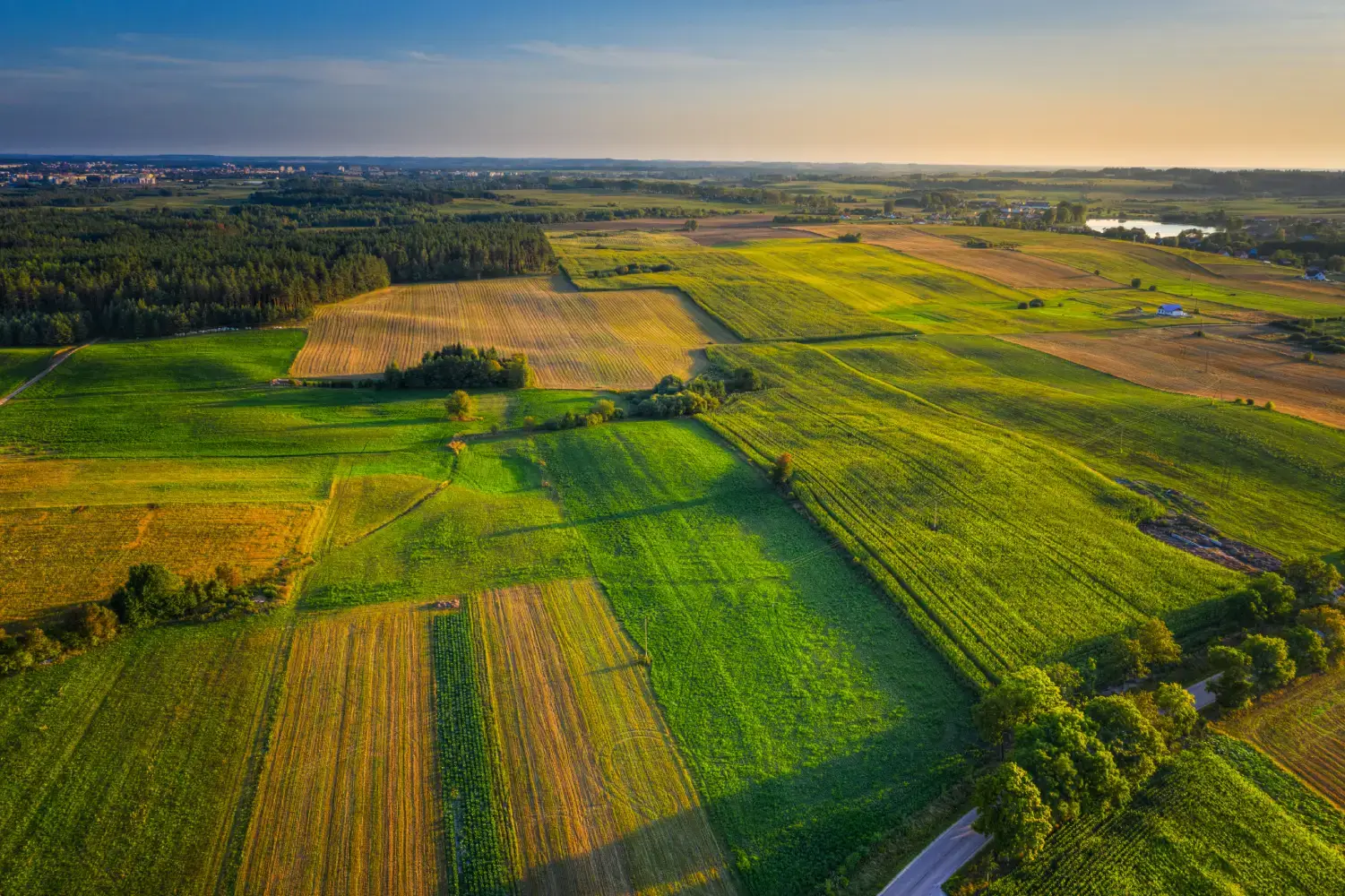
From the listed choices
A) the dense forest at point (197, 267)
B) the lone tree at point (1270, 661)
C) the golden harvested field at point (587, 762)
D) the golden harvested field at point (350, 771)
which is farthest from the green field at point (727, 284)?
the golden harvested field at point (350, 771)

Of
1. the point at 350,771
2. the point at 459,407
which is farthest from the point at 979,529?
the point at 459,407

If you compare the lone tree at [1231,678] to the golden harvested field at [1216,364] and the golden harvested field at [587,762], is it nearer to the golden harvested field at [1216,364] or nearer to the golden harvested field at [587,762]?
the golden harvested field at [587,762]

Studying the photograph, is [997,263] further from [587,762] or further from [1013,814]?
[587,762]

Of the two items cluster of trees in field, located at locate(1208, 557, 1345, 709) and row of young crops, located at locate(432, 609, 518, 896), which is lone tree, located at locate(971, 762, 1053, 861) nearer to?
cluster of trees in field, located at locate(1208, 557, 1345, 709)

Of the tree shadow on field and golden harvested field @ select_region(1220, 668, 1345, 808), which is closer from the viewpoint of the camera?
the tree shadow on field

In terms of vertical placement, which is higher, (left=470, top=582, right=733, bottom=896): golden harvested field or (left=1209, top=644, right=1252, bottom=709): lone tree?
(left=1209, top=644, right=1252, bottom=709): lone tree

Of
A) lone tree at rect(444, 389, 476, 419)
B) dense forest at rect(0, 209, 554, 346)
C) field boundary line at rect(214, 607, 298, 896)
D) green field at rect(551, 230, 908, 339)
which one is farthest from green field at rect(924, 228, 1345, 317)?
field boundary line at rect(214, 607, 298, 896)

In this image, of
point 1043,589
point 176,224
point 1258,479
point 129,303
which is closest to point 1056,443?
point 1258,479
